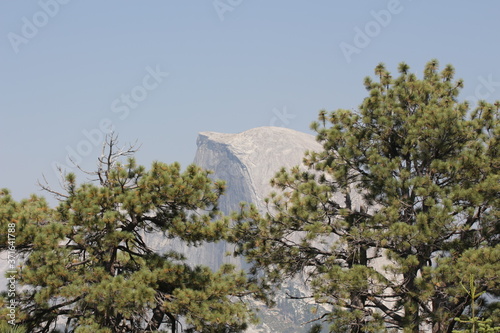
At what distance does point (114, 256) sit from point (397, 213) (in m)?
7.27

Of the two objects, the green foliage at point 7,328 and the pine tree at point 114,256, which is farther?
the pine tree at point 114,256

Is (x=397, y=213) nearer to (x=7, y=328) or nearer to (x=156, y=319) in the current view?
(x=156, y=319)

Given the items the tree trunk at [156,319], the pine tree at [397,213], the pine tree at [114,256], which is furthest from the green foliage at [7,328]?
the pine tree at [397,213]

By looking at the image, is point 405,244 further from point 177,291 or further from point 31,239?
point 31,239

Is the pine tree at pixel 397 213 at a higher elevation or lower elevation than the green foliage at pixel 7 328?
higher

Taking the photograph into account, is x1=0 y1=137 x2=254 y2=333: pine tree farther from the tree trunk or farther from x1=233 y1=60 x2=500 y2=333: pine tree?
x1=233 y1=60 x2=500 y2=333: pine tree

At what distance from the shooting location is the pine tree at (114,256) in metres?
11.3

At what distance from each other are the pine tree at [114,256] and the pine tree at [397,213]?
155cm

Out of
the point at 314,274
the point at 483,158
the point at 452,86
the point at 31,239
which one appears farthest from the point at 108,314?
the point at 452,86

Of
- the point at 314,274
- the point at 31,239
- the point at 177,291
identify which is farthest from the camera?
the point at 314,274

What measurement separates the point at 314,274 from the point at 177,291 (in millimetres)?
3753

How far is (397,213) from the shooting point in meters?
12.0

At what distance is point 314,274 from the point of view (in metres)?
13.5

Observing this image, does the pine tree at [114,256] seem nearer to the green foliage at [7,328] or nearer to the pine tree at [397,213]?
the green foliage at [7,328]
